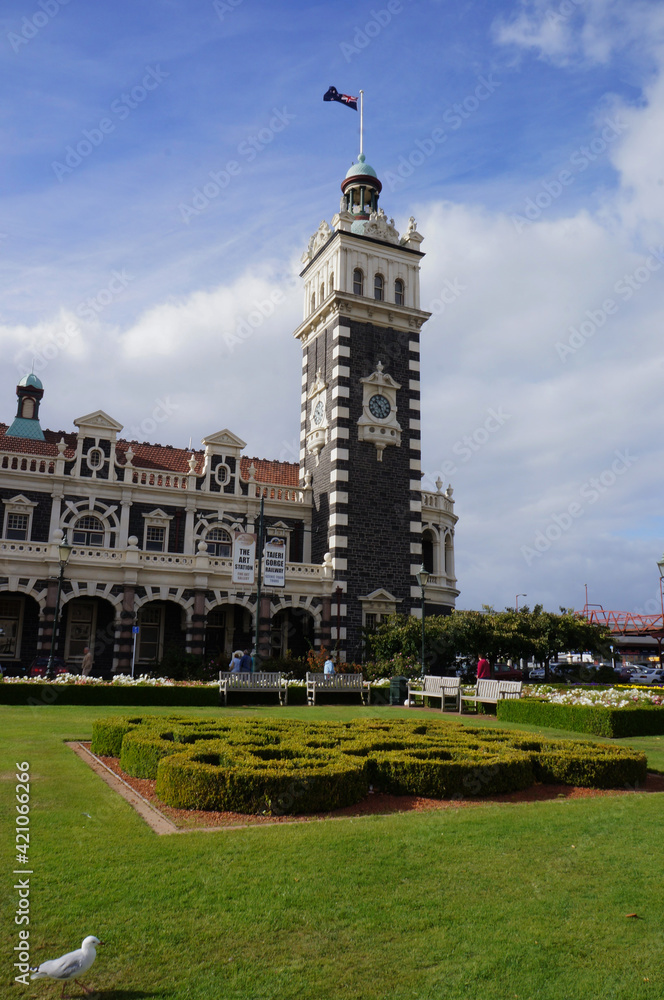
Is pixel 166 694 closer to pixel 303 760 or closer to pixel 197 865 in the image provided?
pixel 303 760

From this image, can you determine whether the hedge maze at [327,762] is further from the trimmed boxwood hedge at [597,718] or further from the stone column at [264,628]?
the stone column at [264,628]

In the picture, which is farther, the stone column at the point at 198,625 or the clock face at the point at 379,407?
the clock face at the point at 379,407

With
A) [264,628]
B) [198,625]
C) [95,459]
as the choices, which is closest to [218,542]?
[198,625]

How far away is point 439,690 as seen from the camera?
80.5 ft

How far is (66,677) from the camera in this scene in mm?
24375

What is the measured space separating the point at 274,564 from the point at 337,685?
5.96m

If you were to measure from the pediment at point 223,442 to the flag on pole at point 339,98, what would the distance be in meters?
19.9

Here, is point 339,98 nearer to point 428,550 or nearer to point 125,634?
point 428,550

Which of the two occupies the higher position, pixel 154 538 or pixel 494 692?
pixel 154 538

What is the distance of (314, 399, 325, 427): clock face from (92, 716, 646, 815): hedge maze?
28.0 metres

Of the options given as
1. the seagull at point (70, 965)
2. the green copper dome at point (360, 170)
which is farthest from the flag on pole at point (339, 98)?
the seagull at point (70, 965)

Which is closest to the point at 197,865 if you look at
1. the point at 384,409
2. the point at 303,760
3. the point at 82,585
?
the point at 303,760

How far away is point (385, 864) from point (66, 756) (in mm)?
7224

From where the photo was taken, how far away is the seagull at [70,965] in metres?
4.65
